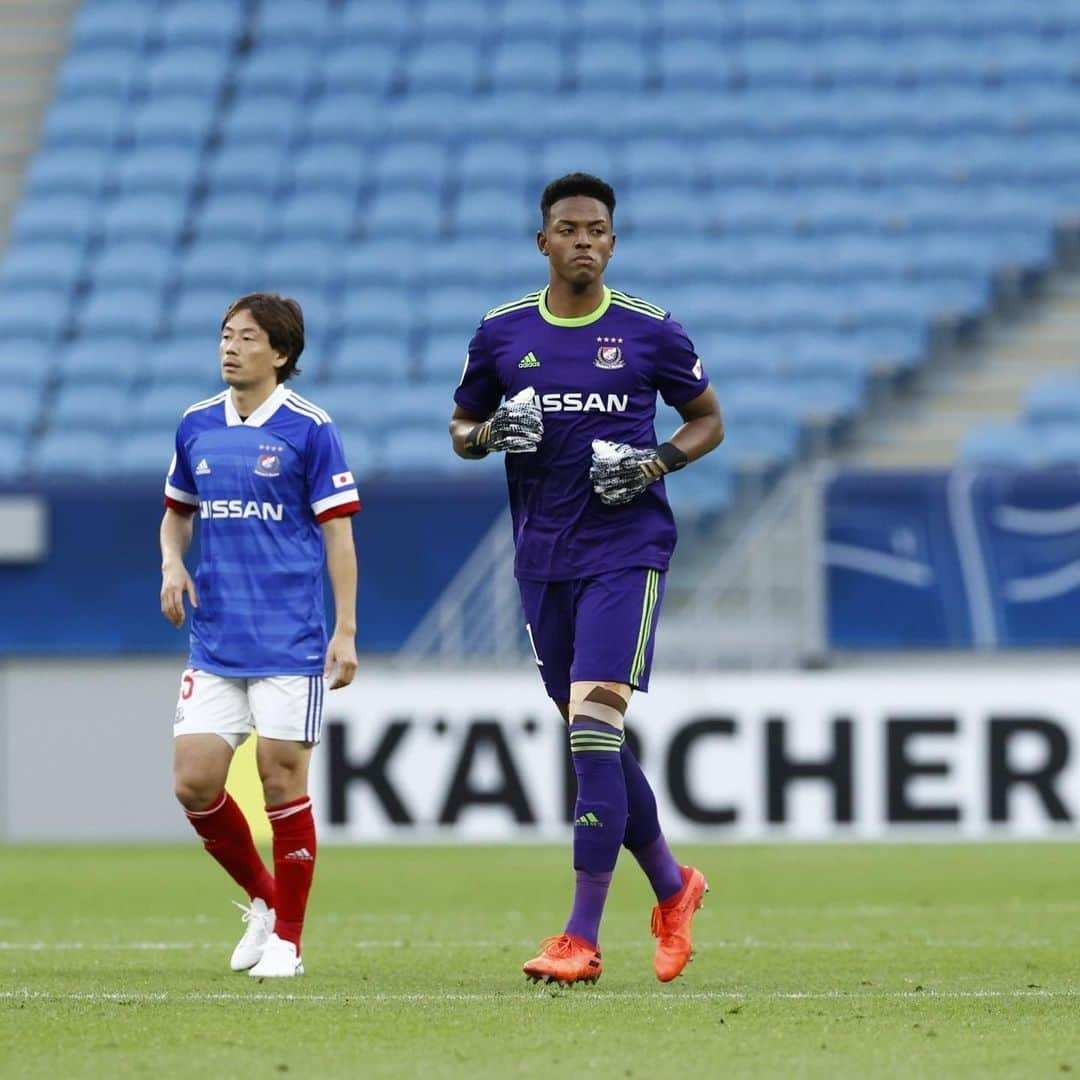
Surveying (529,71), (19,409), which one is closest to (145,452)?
(19,409)

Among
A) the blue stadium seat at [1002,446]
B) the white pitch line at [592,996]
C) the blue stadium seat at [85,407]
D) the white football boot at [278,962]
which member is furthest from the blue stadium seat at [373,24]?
the white pitch line at [592,996]

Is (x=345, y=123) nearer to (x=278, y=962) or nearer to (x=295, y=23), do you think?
(x=295, y=23)

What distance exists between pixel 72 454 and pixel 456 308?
3.01m

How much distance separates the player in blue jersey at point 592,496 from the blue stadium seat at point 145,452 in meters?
9.13

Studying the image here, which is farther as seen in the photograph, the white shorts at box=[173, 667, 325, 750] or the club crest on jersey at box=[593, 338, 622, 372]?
the white shorts at box=[173, 667, 325, 750]

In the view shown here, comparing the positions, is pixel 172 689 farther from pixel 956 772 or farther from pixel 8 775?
pixel 956 772

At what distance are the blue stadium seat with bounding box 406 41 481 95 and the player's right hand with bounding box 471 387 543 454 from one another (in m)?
13.4

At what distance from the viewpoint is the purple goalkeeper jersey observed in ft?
19.8

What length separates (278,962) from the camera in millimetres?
6145

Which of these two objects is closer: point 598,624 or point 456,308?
point 598,624

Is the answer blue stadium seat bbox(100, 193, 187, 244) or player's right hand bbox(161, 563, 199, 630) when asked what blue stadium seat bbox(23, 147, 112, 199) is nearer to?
blue stadium seat bbox(100, 193, 187, 244)

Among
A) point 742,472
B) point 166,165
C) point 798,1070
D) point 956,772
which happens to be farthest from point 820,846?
point 166,165

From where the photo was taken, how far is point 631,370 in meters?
6.04

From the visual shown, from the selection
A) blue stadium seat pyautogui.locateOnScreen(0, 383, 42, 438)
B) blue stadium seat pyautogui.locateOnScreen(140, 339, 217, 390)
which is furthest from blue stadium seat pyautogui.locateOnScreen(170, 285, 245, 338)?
blue stadium seat pyautogui.locateOnScreen(0, 383, 42, 438)
